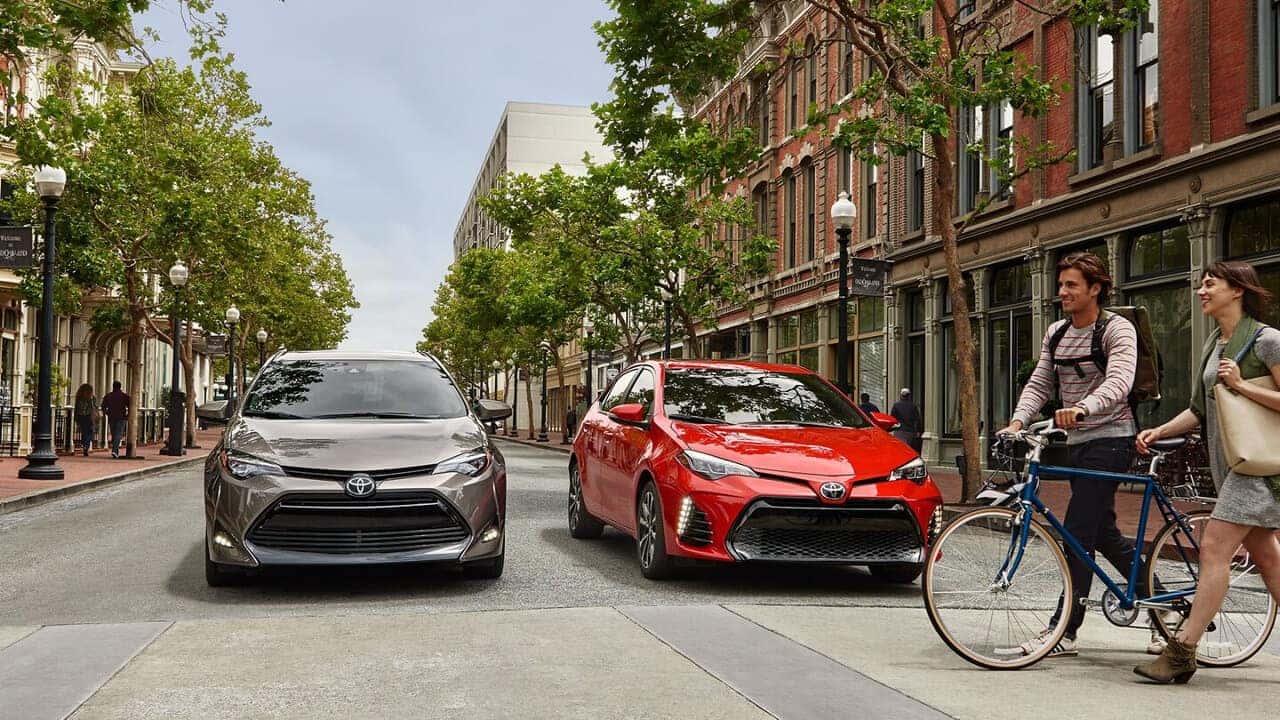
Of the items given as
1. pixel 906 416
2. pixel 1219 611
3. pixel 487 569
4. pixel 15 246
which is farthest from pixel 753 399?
pixel 15 246

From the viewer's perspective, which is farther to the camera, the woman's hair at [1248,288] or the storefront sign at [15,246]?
the storefront sign at [15,246]

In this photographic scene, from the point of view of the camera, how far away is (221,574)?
8.12 meters

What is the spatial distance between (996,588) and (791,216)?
30.9 metres

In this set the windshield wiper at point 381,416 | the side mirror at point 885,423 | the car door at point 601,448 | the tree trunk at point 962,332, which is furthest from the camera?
the tree trunk at point 962,332

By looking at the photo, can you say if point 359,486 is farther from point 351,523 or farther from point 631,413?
point 631,413

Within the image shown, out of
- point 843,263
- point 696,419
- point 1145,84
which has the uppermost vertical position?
point 1145,84

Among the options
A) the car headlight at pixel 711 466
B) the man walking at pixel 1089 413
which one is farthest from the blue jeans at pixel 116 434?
the man walking at pixel 1089 413

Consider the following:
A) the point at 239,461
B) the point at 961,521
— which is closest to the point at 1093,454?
the point at 961,521

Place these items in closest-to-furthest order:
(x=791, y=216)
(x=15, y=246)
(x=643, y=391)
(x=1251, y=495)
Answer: (x=1251, y=495) < (x=643, y=391) < (x=15, y=246) < (x=791, y=216)

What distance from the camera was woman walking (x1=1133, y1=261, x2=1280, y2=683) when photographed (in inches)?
212

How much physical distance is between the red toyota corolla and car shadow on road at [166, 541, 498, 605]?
1360 mm

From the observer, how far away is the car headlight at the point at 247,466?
770 centimetres

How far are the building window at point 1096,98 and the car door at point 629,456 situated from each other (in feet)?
43.7

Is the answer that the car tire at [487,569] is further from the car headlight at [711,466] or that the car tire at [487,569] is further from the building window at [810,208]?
the building window at [810,208]
